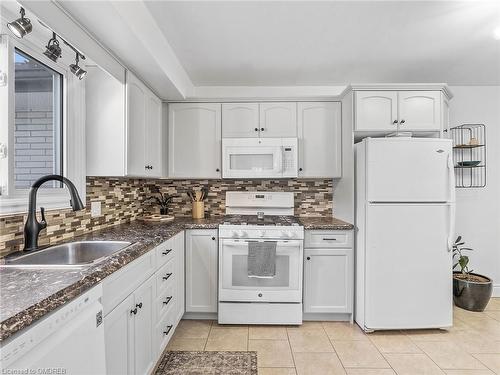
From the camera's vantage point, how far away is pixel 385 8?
5.87 ft

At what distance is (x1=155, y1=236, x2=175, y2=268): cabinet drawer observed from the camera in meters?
1.84

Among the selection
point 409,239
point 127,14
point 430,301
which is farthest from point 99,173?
point 430,301

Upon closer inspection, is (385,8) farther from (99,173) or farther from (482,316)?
(482,316)

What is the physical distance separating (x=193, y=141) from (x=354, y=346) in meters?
2.37

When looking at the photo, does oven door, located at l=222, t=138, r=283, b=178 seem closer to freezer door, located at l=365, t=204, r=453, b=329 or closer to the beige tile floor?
freezer door, located at l=365, t=204, r=453, b=329

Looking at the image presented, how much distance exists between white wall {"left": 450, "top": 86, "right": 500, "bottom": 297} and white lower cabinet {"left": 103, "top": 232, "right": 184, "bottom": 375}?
3178 millimetres

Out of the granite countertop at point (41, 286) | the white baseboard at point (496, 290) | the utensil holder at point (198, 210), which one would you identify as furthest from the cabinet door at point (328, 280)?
the white baseboard at point (496, 290)

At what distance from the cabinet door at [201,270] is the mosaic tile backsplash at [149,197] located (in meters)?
0.64

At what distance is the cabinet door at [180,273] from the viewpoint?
7.61 feet

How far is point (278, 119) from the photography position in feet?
9.53

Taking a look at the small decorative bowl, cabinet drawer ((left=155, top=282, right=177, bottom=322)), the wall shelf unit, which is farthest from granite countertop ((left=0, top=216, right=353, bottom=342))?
the wall shelf unit

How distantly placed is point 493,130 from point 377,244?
7.36 ft

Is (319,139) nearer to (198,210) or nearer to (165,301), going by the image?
(198,210)

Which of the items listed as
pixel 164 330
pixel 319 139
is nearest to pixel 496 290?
pixel 319 139
